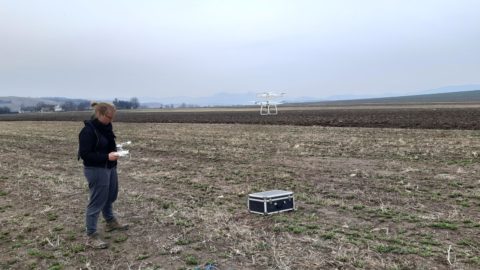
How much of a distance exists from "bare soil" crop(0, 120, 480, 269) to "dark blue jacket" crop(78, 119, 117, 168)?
46.1 inches

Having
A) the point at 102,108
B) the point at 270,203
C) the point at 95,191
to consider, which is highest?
the point at 102,108

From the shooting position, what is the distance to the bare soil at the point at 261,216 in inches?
233

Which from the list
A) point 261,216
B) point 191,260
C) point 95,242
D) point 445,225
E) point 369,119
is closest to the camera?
point 191,260

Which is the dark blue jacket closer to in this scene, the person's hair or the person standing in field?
the person standing in field

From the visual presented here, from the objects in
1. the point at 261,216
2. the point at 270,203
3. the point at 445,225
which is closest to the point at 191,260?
the point at 261,216

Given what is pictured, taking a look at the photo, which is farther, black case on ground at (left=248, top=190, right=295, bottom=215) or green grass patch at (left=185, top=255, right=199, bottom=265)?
black case on ground at (left=248, top=190, right=295, bottom=215)

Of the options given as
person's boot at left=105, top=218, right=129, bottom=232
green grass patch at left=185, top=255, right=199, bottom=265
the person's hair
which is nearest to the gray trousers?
person's boot at left=105, top=218, right=129, bottom=232

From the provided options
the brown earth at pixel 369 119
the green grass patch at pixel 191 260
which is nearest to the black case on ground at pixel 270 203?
the green grass patch at pixel 191 260

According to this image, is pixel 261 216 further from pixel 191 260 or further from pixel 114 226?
pixel 114 226

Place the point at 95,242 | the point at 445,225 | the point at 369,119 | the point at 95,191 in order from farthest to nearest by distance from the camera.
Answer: the point at 369,119 < the point at 95,191 < the point at 445,225 < the point at 95,242

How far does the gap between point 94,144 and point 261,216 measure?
2798mm

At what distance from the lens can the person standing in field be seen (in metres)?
6.68

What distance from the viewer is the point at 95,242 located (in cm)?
666

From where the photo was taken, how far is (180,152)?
703 inches
